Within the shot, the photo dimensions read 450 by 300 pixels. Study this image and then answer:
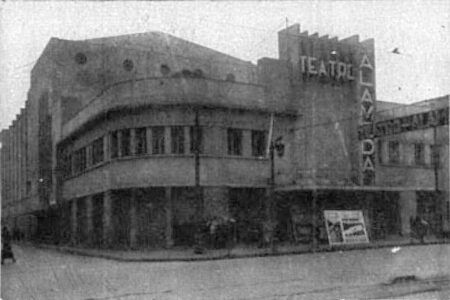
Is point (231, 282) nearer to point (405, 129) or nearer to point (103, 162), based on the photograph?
point (405, 129)

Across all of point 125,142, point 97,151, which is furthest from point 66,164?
point 125,142

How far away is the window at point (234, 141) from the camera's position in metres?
28.8

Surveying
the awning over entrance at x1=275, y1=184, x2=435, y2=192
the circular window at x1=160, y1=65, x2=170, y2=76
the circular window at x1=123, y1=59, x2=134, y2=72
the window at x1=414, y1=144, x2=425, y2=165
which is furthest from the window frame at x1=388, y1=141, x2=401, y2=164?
the circular window at x1=123, y1=59, x2=134, y2=72

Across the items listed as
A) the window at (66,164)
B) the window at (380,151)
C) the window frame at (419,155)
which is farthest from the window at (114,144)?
the window frame at (419,155)

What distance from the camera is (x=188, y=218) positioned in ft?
92.3

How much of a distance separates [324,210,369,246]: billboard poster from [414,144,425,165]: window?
10.9 metres

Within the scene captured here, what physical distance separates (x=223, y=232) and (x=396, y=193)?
1426 centimetres

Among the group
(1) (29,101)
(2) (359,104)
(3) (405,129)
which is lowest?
(3) (405,129)

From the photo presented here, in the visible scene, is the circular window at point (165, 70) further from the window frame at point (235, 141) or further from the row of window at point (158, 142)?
the window frame at point (235, 141)

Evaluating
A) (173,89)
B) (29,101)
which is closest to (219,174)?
(173,89)

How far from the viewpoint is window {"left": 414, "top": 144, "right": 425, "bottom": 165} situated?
36969mm

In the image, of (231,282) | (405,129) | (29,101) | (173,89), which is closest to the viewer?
(231,282)

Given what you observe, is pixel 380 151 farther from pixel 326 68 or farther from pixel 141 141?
pixel 141 141

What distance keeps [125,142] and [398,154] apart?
1808 centimetres
